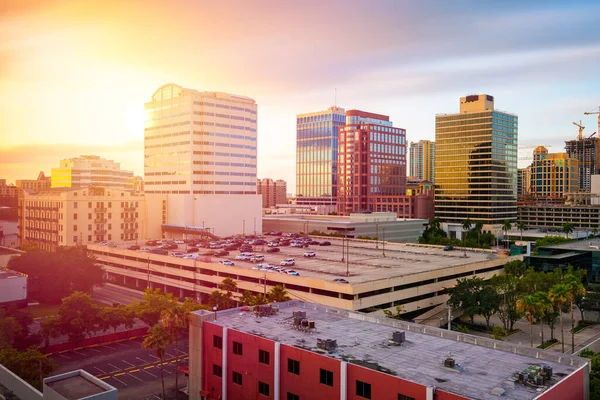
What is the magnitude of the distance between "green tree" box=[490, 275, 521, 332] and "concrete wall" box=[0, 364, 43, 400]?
7272 centimetres

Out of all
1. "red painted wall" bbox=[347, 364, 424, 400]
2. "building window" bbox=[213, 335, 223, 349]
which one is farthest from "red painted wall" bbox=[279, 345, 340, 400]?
"building window" bbox=[213, 335, 223, 349]

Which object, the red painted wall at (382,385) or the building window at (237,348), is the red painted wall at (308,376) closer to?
the red painted wall at (382,385)

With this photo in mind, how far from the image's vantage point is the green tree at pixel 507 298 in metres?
87.0

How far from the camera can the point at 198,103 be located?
187 meters

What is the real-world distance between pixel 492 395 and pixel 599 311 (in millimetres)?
76839

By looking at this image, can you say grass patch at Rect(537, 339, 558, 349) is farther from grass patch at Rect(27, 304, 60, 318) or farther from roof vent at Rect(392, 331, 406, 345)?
grass patch at Rect(27, 304, 60, 318)

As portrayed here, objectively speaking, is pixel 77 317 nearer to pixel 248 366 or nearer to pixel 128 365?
pixel 128 365

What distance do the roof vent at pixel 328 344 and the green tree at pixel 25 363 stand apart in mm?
31046

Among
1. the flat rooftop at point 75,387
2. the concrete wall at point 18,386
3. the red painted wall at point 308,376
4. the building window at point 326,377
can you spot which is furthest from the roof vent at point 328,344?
the concrete wall at point 18,386

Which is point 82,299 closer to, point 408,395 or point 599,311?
point 408,395

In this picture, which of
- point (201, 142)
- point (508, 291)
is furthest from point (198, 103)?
point (508, 291)

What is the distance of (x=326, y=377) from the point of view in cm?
4234

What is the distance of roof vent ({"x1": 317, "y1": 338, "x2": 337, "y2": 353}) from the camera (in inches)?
1747

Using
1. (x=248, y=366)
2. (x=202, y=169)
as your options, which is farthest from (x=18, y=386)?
(x=202, y=169)
